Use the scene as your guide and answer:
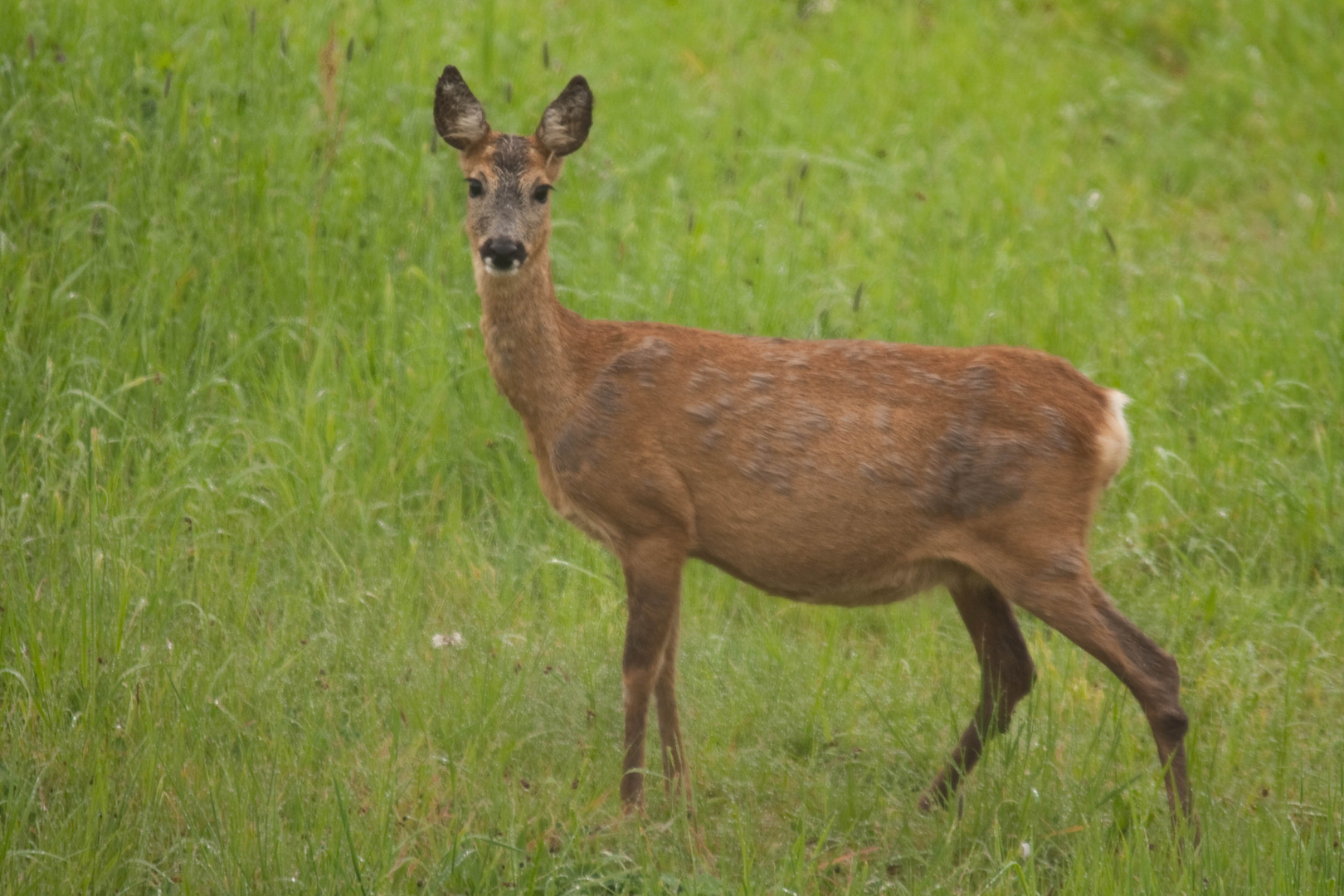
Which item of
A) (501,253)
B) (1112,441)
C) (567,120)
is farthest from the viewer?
(567,120)

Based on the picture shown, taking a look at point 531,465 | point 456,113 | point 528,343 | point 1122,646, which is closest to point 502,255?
point 528,343

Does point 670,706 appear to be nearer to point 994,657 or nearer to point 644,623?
point 644,623

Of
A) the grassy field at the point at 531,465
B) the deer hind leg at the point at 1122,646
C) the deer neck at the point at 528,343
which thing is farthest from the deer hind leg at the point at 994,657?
the deer neck at the point at 528,343

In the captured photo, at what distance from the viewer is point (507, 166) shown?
15.2 feet

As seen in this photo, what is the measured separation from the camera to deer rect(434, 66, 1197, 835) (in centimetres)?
422

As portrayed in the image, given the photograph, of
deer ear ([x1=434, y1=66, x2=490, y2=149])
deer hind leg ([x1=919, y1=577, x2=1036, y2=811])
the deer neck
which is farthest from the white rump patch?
deer ear ([x1=434, y1=66, x2=490, y2=149])

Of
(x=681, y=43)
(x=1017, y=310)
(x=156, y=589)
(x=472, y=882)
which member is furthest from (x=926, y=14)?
(x=472, y=882)

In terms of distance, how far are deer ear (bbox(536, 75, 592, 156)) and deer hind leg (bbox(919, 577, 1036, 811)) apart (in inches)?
73.1

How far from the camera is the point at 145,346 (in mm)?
5906

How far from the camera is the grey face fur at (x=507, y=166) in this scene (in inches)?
178

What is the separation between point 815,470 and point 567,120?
4.61ft

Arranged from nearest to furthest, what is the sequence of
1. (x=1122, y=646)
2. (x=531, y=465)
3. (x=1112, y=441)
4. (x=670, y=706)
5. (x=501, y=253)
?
(x=1122, y=646) → (x=1112, y=441) → (x=501, y=253) → (x=670, y=706) → (x=531, y=465)

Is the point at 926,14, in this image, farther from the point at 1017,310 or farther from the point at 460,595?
the point at 460,595

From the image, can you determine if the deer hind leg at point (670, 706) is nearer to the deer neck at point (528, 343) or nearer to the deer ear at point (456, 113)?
the deer neck at point (528, 343)
